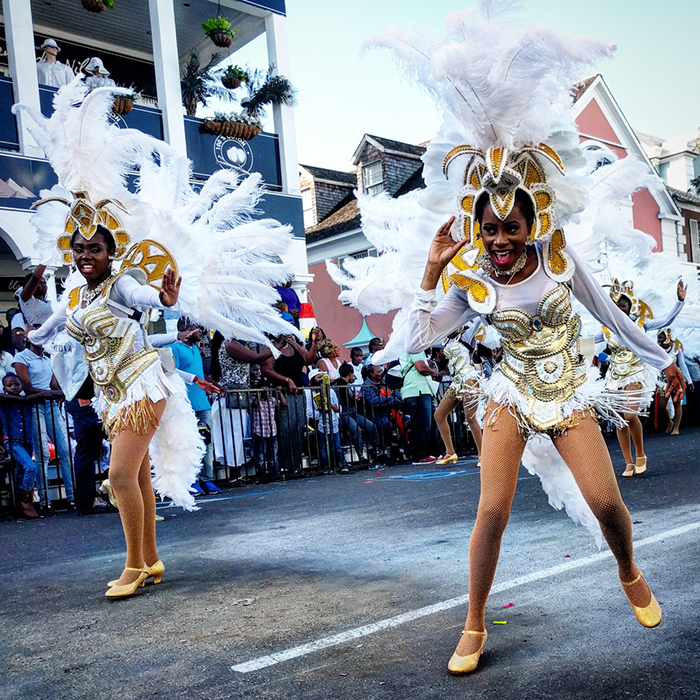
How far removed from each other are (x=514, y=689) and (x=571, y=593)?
126 centimetres

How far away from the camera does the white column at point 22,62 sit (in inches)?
508

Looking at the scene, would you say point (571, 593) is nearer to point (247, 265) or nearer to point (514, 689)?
point (514, 689)

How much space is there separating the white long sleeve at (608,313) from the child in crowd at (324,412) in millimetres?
7874

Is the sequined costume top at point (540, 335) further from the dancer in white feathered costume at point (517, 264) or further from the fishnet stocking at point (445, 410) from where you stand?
the fishnet stocking at point (445, 410)

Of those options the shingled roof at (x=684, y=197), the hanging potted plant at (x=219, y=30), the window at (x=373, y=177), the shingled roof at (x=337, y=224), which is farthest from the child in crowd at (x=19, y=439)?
the shingled roof at (x=684, y=197)

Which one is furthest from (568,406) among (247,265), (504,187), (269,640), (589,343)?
(247,265)

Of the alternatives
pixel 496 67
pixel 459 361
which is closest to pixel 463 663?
pixel 496 67

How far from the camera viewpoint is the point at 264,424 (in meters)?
10.5

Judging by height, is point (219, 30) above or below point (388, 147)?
below

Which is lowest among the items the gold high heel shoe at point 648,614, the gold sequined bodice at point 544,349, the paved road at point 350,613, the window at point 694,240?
the paved road at point 350,613

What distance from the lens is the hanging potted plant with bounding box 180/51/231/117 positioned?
622 inches

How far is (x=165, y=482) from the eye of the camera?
503cm

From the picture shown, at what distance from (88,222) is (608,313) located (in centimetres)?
299

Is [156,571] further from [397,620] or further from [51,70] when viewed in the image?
[51,70]
